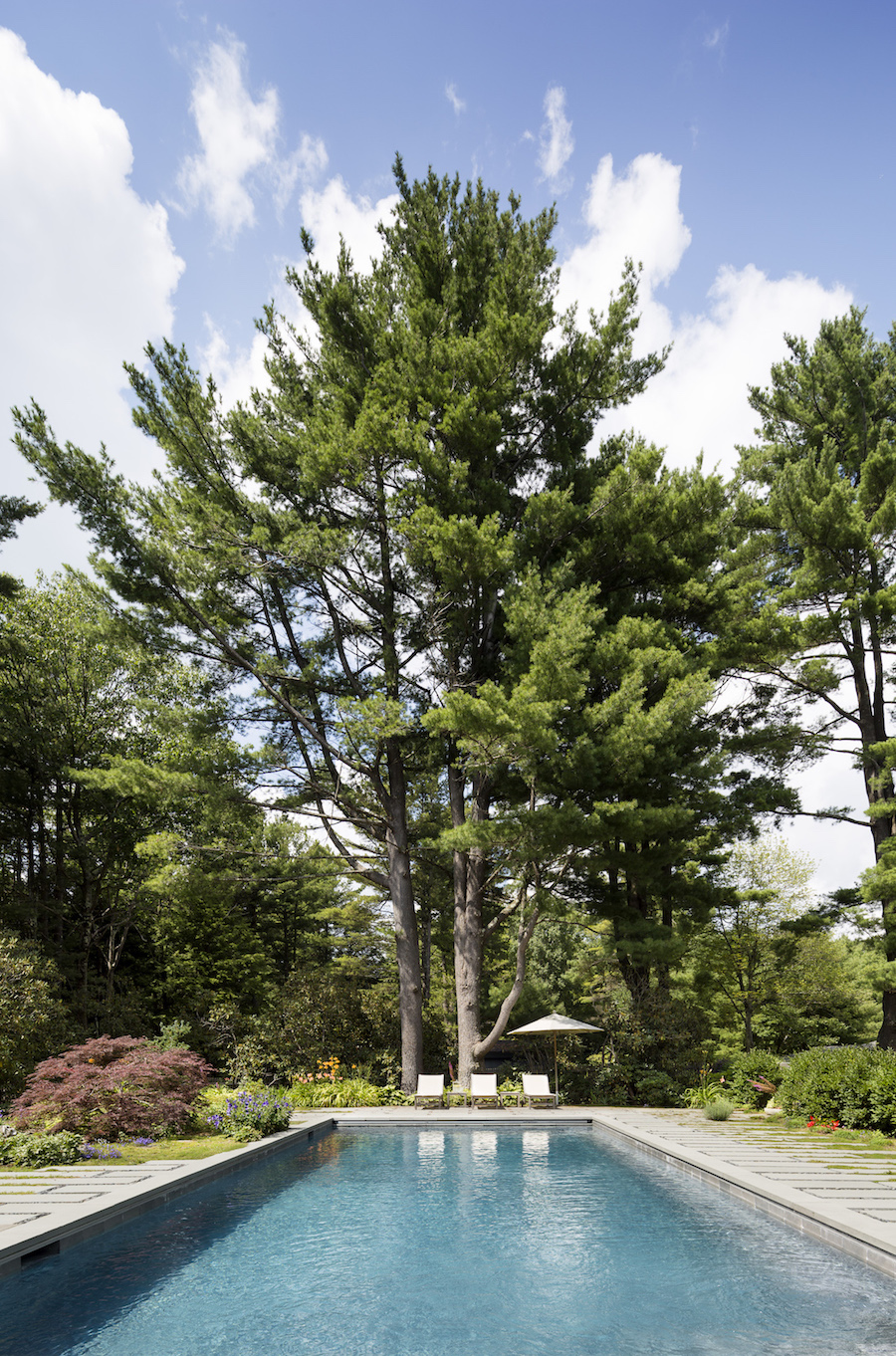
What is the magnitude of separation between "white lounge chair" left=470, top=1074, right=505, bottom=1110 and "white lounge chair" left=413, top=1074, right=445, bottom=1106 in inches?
22.3

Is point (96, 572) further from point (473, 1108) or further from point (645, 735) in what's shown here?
point (473, 1108)

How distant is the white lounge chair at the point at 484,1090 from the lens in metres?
13.6

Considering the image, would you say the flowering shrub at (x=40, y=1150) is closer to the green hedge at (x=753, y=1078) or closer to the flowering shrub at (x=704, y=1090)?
the flowering shrub at (x=704, y=1090)

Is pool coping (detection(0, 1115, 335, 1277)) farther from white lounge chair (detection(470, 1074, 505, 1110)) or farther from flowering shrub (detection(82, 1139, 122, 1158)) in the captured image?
white lounge chair (detection(470, 1074, 505, 1110))

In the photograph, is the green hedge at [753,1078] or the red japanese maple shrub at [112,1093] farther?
the green hedge at [753,1078]

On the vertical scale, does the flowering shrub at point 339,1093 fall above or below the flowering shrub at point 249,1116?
below

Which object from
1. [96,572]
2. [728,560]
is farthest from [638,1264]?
[728,560]

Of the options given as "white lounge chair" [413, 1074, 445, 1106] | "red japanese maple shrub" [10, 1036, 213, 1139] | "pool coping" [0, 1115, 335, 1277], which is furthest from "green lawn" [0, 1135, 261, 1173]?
"white lounge chair" [413, 1074, 445, 1106]

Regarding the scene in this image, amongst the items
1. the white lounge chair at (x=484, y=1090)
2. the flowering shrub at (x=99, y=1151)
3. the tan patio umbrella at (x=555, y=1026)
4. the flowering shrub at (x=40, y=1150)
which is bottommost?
the white lounge chair at (x=484, y=1090)

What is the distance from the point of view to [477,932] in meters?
15.0

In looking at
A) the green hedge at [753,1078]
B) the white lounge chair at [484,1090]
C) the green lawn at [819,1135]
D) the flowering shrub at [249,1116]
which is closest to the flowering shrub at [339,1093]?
the white lounge chair at [484,1090]

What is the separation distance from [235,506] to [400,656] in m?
4.66

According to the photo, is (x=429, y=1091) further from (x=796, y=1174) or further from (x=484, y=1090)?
(x=796, y=1174)

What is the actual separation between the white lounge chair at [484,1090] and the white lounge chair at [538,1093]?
0.52 metres
